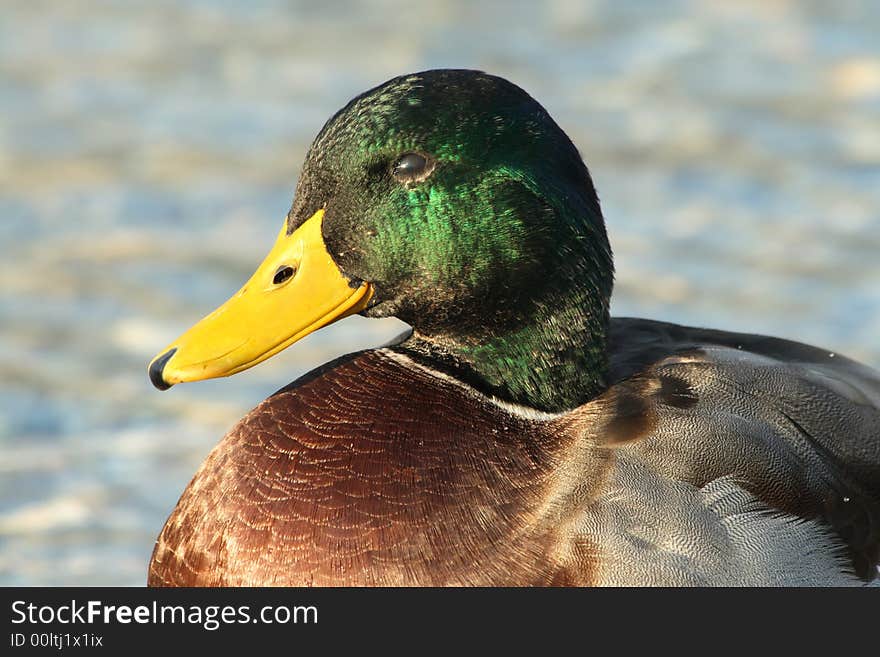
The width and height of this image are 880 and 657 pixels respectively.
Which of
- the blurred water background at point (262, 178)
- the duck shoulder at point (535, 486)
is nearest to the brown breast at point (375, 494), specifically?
the duck shoulder at point (535, 486)

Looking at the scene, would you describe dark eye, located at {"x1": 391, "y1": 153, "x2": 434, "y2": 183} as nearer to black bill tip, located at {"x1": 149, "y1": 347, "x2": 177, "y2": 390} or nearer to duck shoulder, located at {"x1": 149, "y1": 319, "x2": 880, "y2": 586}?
duck shoulder, located at {"x1": 149, "y1": 319, "x2": 880, "y2": 586}

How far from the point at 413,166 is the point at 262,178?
3.92m

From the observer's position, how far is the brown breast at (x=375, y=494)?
4.10m

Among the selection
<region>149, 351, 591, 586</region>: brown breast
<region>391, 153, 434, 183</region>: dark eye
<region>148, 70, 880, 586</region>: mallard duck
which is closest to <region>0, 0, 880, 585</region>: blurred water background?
<region>149, 351, 591, 586</region>: brown breast

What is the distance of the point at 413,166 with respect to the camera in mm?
4312

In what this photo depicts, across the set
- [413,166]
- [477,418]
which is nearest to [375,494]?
[477,418]

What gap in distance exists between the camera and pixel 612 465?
4.24m

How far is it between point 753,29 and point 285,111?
2.78 meters

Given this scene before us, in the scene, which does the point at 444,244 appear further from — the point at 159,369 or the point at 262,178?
the point at 262,178

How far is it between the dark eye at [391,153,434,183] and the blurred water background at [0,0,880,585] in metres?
1.98

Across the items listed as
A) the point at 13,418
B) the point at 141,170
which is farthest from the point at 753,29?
the point at 13,418

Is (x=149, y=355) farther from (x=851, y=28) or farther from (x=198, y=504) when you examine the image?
(x=851, y=28)
